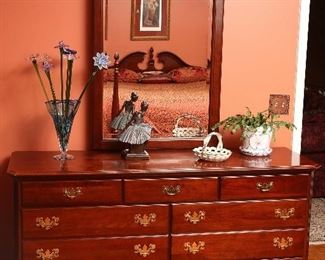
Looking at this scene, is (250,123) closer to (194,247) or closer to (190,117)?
(190,117)

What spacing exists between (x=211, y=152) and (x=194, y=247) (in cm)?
49

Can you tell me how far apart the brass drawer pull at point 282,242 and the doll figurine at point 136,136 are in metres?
0.81

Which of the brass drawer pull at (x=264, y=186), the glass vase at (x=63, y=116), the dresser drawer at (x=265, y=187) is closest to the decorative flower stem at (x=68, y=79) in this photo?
the glass vase at (x=63, y=116)

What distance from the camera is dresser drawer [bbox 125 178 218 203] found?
2.83 meters

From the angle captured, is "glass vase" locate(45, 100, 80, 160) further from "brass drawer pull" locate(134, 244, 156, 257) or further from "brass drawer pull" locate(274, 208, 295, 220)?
"brass drawer pull" locate(274, 208, 295, 220)

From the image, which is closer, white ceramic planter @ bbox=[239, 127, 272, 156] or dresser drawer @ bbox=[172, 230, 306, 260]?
dresser drawer @ bbox=[172, 230, 306, 260]

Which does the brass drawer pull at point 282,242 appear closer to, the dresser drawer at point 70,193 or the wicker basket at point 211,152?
the wicker basket at point 211,152

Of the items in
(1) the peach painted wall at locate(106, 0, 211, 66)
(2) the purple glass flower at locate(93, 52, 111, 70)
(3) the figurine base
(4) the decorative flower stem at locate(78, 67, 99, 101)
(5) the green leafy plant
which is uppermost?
(1) the peach painted wall at locate(106, 0, 211, 66)

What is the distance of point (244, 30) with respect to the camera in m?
3.31

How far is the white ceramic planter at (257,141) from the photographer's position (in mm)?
3150

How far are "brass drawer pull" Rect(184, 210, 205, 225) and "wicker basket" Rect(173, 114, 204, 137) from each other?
53 cm

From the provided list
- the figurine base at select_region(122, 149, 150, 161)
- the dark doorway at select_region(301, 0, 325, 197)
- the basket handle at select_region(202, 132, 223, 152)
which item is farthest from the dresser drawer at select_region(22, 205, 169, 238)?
the dark doorway at select_region(301, 0, 325, 197)

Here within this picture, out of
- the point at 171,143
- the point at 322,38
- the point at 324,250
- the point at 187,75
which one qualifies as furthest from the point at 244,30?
the point at 322,38

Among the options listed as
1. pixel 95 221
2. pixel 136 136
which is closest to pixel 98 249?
pixel 95 221
